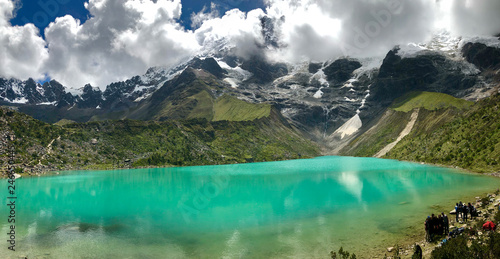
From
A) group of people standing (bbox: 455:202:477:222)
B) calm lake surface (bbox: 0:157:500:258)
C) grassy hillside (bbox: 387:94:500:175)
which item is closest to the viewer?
calm lake surface (bbox: 0:157:500:258)

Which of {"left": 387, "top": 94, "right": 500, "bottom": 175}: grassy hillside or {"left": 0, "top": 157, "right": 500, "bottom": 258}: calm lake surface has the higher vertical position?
{"left": 387, "top": 94, "right": 500, "bottom": 175}: grassy hillside

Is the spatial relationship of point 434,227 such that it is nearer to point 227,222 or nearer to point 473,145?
point 227,222

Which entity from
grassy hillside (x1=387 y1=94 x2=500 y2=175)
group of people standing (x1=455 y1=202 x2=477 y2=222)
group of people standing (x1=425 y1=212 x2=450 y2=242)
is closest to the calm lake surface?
group of people standing (x1=425 y1=212 x2=450 y2=242)

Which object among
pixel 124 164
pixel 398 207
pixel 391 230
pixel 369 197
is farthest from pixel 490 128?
pixel 124 164

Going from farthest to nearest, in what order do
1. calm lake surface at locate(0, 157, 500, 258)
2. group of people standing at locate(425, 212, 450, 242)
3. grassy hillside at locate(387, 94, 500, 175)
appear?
grassy hillside at locate(387, 94, 500, 175) → calm lake surface at locate(0, 157, 500, 258) → group of people standing at locate(425, 212, 450, 242)

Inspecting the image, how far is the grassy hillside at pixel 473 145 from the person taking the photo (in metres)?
79.4

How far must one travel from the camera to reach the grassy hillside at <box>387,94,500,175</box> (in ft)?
260

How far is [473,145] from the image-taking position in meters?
90.9

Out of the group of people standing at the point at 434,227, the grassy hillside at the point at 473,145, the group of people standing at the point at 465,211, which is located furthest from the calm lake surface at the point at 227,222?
the grassy hillside at the point at 473,145

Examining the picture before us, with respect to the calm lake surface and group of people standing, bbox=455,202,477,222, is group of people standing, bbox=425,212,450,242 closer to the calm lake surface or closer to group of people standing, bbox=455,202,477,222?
the calm lake surface

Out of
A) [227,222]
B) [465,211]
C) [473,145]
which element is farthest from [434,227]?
[473,145]

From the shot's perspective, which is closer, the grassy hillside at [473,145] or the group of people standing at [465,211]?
the group of people standing at [465,211]

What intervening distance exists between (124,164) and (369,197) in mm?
151924

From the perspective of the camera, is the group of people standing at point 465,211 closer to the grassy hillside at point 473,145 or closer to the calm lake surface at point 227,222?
the calm lake surface at point 227,222
